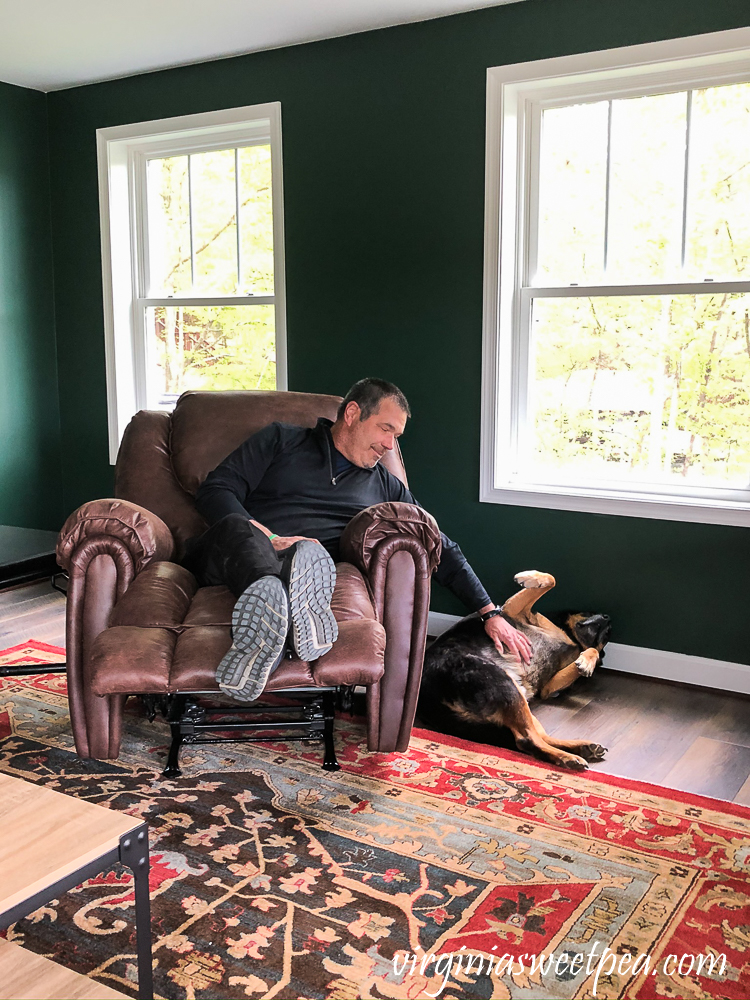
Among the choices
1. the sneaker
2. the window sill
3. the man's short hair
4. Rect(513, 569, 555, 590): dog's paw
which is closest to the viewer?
the sneaker

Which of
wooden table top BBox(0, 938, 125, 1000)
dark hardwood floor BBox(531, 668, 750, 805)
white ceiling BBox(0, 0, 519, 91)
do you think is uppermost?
white ceiling BBox(0, 0, 519, 91)

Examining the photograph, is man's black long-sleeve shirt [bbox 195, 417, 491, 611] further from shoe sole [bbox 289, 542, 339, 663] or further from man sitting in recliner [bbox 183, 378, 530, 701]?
shoe sole [bbox 289, 542, 339, 663]

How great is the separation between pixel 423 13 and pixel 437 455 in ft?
5.74

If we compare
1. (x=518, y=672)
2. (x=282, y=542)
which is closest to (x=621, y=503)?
(x=518, y=672)

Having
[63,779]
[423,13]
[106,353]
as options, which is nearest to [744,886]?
[63,779]

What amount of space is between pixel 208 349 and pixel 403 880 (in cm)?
318

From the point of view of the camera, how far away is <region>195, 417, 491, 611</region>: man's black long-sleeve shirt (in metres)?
2.95

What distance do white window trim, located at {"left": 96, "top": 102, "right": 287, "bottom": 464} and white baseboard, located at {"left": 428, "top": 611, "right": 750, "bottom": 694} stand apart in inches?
77.7

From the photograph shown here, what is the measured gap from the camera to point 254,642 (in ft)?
7.42

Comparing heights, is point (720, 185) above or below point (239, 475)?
above

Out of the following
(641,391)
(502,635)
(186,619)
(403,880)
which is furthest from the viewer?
(641,391)

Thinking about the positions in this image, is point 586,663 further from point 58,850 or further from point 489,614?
point 58,850

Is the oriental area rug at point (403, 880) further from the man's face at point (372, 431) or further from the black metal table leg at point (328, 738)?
the man's face at point (372, 431)

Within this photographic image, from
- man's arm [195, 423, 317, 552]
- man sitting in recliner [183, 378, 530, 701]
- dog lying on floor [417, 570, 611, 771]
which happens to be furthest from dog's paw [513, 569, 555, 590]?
man's arm [195, 423, 317, 552]
